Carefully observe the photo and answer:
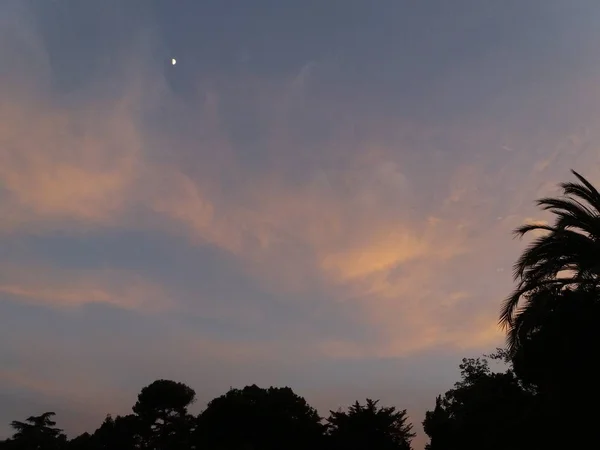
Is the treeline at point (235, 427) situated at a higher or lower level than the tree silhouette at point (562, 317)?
higher

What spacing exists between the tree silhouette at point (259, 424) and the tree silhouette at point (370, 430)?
717 centimetres

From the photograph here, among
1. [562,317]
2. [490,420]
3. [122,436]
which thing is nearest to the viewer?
[562,317]

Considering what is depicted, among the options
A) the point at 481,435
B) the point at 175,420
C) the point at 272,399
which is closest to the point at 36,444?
the point at 175,420

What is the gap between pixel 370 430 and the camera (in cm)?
4891

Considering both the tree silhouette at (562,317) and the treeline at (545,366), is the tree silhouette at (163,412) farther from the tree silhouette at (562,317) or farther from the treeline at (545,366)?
the tree silhouette at (562,317)

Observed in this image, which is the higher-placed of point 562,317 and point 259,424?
point 259,424

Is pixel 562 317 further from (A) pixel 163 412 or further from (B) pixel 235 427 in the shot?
(A) pixel 163 412

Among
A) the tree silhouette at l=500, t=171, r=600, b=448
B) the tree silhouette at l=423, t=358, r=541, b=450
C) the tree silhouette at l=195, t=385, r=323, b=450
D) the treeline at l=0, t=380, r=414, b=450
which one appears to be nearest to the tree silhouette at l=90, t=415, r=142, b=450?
the treeline at l=0, t=380, r=414, b=450

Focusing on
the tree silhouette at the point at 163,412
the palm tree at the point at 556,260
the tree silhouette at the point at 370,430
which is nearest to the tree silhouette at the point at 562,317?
the palm tree at the point at 556,260

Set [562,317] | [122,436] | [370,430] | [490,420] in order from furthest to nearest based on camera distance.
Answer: [122,436], [370,430], [490,420], [562,317]

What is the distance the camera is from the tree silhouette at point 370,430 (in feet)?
158

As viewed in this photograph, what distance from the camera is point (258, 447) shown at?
188 feet

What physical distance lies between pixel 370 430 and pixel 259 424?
52.6 feet

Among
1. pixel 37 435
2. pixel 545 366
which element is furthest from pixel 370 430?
pixel 37 435
